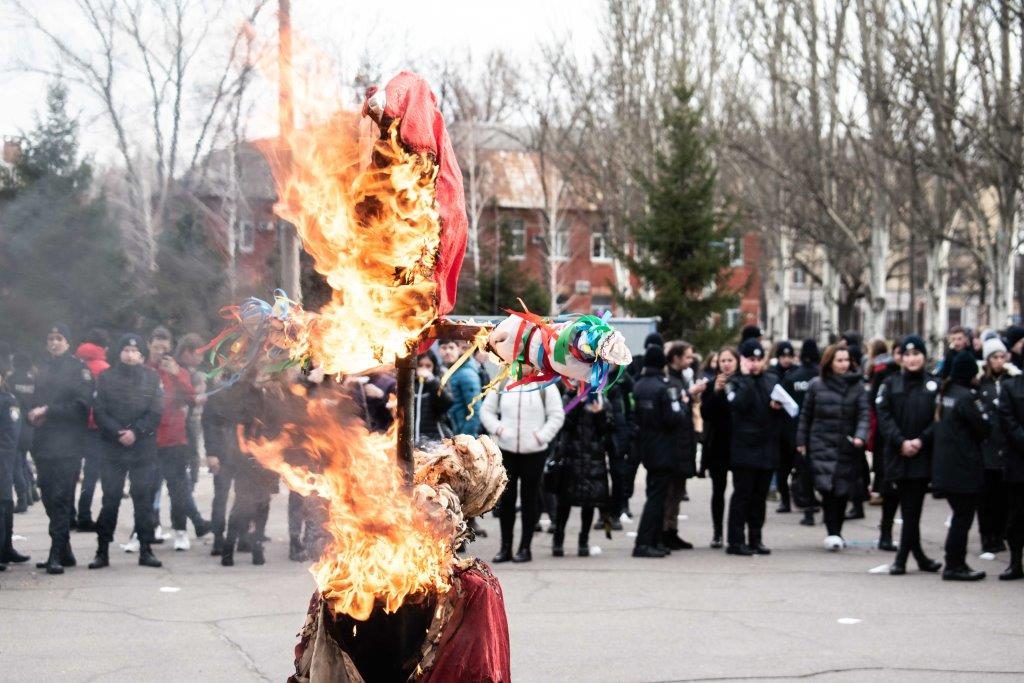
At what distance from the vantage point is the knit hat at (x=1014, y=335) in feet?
40.8

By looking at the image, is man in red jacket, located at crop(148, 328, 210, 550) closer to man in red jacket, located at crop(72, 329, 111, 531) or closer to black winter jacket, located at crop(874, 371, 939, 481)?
man in red jacket, located at crop(72, 329, 111, 531)

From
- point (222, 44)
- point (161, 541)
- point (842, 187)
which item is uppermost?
point (842, 187)

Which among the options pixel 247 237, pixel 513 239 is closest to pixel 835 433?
pixel 247 237

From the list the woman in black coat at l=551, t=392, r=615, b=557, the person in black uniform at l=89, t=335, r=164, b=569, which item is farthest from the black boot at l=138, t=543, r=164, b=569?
the woman in black coat at l=551, t=392, r=615, b=557

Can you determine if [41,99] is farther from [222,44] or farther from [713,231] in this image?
[713,231]

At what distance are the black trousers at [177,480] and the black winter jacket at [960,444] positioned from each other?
21.8 feet

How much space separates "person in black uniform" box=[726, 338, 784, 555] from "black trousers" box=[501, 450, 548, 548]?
1850 mm

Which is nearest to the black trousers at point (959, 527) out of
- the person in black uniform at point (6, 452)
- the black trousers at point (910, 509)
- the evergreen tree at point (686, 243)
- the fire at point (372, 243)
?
the black trousers at point (910, 509)

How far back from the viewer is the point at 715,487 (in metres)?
12.6

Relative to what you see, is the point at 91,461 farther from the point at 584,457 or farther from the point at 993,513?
the point at 993,513

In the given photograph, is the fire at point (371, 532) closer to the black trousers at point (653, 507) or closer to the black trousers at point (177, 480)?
the black trousers at point (653, 507)

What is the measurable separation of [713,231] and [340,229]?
27.6 meters

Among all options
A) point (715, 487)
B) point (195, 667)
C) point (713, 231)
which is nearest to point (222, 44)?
point (195, 667)

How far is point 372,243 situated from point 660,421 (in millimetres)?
8135
